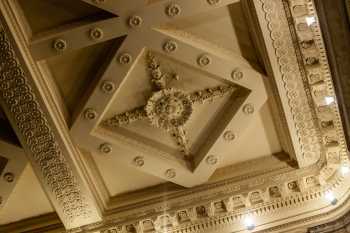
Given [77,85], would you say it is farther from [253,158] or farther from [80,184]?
[253,158]

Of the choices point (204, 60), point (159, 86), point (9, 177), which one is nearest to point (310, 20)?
point (204, 60)

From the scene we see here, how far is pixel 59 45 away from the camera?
6324 millimetres

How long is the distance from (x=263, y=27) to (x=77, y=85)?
2.22 m

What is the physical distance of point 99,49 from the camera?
652 cm

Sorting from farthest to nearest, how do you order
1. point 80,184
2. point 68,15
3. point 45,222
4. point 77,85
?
1. point 45,222
2. point 80,184
3. point 77,85
4. point 68,15


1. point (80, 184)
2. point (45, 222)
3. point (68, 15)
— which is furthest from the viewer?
point (45, 222)

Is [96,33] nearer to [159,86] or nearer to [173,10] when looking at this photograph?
[173,10]

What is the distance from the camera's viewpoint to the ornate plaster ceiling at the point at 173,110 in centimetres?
630

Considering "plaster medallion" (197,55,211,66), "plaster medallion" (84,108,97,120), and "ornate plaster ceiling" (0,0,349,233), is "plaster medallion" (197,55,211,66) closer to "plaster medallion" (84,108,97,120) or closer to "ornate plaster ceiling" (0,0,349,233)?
"ornate plaster ceiling" (0,0,349,233)

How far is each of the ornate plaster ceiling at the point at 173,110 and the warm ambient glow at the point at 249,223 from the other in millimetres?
81

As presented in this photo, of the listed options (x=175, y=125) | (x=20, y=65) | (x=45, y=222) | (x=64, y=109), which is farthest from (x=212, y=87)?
(x=45, y=222)

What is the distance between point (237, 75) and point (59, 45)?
2.02 metres

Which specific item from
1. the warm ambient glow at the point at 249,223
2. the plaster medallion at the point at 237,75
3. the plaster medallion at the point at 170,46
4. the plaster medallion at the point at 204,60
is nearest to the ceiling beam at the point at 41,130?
the plaster medallion at the point at 170,46

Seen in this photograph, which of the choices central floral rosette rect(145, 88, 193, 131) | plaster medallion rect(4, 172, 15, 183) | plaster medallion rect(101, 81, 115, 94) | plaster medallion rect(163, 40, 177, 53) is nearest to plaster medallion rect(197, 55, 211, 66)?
plaster medallion rect(163, 40, 177, 53)
